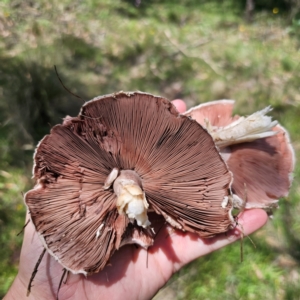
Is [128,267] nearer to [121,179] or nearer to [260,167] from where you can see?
[121,179]

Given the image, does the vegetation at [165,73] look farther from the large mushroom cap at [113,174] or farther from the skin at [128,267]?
the large mushroom cap at [113,174]

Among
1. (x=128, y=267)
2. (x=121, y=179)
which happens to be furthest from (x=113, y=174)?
(x=128, y=267)

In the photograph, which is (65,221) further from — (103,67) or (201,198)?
(103,67)

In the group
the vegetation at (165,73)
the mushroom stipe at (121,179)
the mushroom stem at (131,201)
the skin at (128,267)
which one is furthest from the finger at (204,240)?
the vegetation at (165,73)

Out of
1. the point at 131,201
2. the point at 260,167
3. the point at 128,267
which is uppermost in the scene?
the point at 131,201

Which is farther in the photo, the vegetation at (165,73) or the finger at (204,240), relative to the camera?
the vegetation at (165,73)

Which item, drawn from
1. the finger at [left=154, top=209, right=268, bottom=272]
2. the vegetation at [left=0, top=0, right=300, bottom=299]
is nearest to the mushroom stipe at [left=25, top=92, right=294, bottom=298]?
the finger at [left=154, top=209, right=268, bottom=272]
